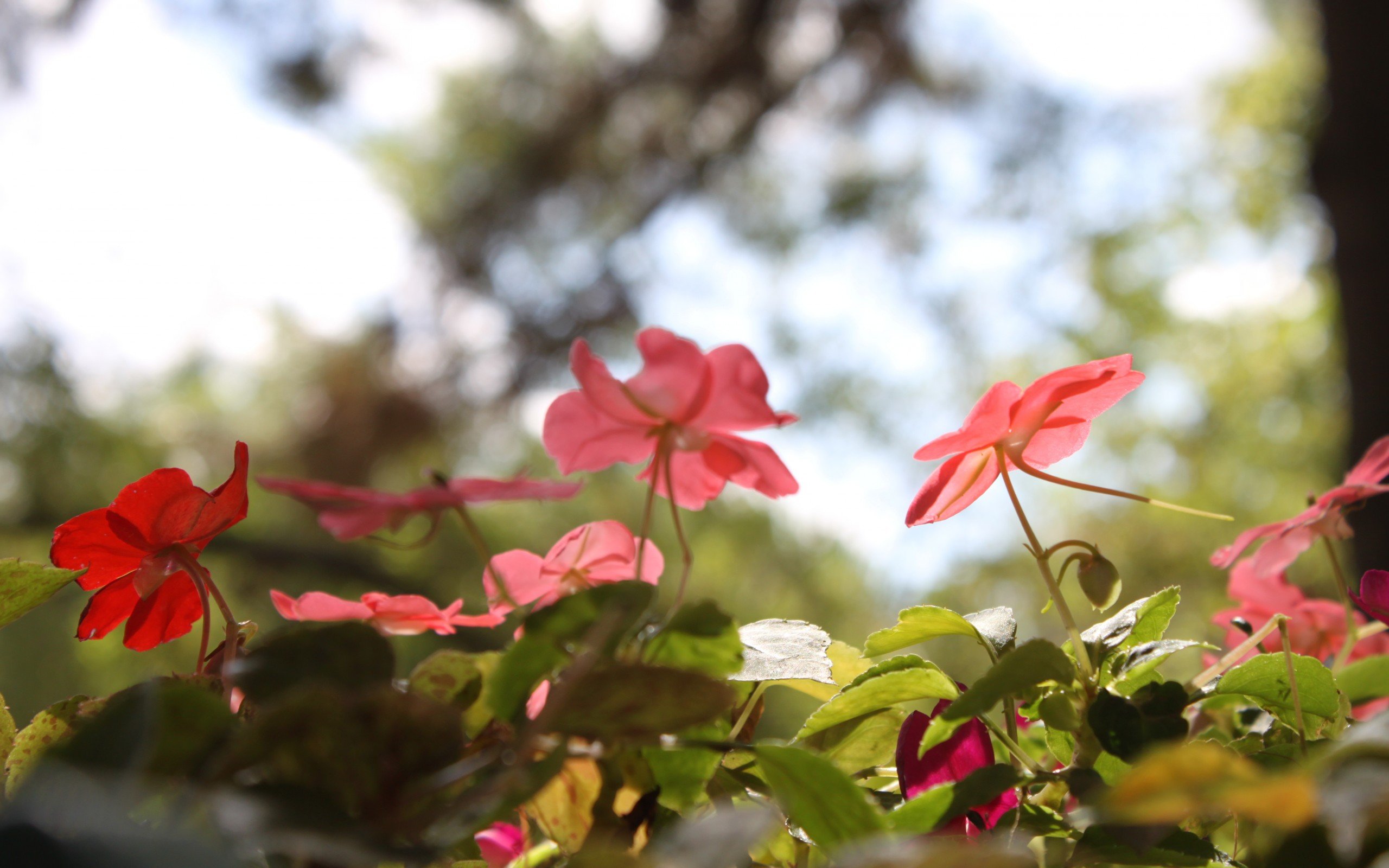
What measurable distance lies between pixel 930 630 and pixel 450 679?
0.42 ft

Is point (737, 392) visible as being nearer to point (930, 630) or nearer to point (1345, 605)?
point (930, 630)

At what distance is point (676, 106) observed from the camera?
11.9 feet

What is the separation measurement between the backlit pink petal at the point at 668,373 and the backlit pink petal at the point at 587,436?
0.01 m

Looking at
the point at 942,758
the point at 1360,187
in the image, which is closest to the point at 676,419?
the point at 942,758

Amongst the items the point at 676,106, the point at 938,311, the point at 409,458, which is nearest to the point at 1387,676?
the point at 409,458

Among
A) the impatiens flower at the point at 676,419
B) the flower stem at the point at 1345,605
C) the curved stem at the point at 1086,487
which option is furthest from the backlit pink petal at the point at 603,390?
the flower stem at the point at 1345,605

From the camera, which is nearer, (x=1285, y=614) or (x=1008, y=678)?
(x=1008, y=678)

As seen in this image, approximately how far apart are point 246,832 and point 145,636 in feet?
0.53

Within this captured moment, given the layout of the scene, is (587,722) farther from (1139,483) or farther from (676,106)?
(1139,483)

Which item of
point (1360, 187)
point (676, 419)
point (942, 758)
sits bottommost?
point (1360, 187)

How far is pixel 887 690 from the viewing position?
224 mm

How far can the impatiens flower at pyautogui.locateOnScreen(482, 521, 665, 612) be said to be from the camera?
9.1 inches

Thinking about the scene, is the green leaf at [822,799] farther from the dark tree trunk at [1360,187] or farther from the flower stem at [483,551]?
the dark tree trunk at [1360,187]

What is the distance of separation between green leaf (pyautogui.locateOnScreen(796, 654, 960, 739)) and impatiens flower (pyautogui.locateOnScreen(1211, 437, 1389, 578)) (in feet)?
0.39
